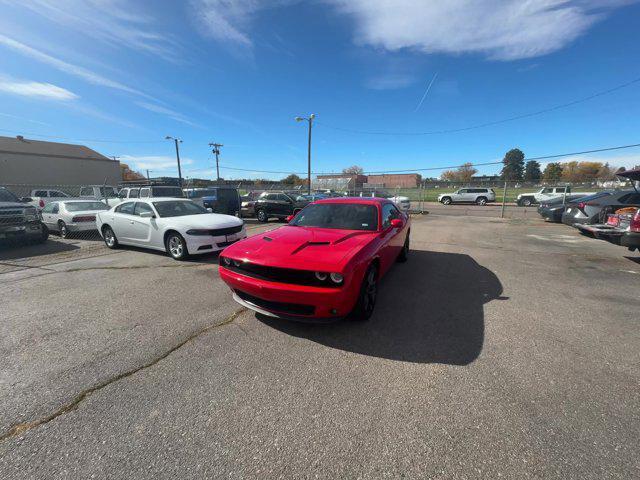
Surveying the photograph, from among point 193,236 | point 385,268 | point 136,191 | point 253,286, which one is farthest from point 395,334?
point 136,191

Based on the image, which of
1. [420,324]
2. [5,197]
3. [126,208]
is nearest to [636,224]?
[420,324]

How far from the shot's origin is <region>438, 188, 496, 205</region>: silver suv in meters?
30.8

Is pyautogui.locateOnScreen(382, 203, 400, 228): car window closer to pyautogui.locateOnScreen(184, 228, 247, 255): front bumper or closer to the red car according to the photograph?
the red car

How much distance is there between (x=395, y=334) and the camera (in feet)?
10.5

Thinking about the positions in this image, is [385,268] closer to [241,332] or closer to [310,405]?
[241,332]

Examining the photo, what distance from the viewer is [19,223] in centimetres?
775

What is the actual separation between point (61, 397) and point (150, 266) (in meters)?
4.07

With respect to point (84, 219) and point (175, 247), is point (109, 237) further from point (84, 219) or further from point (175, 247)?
point (175, 247)

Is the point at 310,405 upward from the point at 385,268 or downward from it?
downward

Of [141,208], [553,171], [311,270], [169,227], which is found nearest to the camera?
[311,270]

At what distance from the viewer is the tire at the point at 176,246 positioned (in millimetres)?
6336

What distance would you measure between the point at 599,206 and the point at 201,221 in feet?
37.5

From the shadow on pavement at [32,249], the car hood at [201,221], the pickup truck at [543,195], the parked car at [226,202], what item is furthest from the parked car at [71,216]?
the pickup truck at [543,195]

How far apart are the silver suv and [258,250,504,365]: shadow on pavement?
29410 mm
